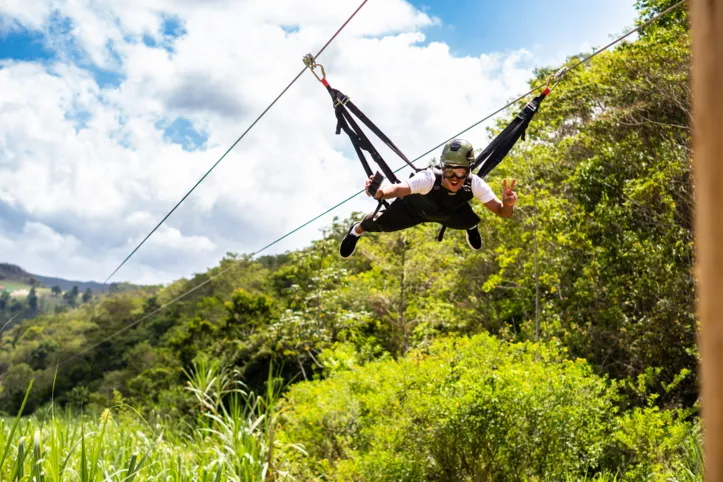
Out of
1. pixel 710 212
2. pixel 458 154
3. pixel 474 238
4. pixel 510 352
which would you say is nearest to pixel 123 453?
pixel 474 238

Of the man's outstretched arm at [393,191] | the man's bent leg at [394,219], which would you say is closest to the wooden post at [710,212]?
the man's outstretched arm at [393,191]

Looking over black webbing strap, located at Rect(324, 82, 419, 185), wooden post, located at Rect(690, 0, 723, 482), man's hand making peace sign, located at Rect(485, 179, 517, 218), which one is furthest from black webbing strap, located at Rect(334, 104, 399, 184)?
wooden post, located at Rect(690, 0, 723, 482)

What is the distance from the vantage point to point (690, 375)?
11477 mm

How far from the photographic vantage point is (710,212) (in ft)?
2.26

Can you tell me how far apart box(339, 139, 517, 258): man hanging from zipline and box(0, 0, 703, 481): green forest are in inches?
77.8

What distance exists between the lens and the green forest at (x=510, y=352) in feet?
22.3

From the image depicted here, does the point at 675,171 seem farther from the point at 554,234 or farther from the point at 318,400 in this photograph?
the point at 318,400

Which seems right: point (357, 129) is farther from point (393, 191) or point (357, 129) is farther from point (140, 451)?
point (140, 451)

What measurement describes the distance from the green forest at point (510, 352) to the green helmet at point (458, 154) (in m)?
2.33

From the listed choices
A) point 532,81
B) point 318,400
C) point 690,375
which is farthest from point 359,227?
point 532,81

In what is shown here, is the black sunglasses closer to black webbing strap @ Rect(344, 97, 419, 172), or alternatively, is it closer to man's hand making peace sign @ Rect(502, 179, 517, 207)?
man's hand making peace sign @ Rect(502, 179, 517, 207)

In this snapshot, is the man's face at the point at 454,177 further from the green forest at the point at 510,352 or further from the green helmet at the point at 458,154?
the green forest at the point at 510,352

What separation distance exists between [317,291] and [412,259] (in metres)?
2.62

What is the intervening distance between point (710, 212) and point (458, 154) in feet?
11.3
